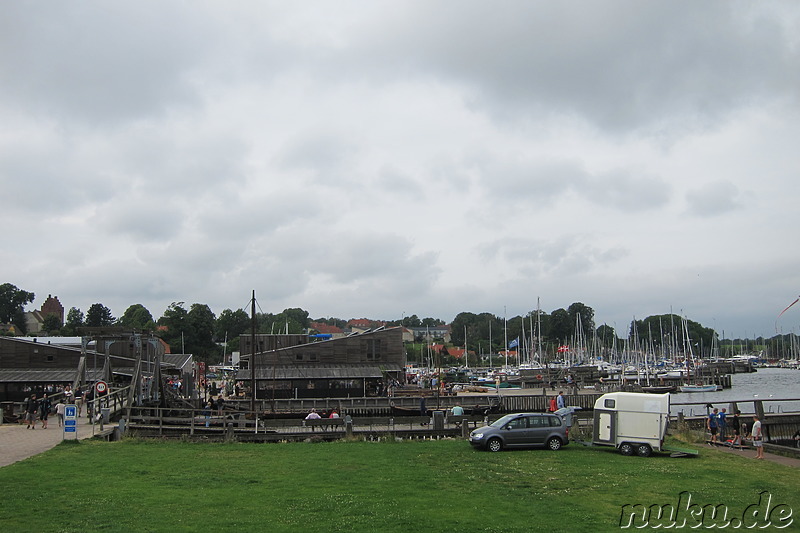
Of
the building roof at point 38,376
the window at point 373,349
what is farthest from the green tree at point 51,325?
the building roof at point 38,376

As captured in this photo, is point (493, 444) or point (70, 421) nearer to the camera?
point (493, 444)

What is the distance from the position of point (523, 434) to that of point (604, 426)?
12.1 feet

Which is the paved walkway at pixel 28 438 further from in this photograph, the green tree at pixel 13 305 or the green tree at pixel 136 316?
the green tree at pixel 13 305

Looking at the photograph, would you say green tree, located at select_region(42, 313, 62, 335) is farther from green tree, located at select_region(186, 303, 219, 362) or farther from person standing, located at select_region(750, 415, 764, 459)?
person standing, located at select_region(750, 415, 764, 459)

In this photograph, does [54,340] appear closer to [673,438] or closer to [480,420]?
[480,420]

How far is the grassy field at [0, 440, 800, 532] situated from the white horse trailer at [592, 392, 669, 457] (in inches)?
29.7

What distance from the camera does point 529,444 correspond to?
28703mm

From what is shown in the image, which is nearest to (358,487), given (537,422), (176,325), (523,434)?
(523,434)

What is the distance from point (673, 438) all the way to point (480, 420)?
12.0 metres

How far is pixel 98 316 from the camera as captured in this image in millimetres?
186000

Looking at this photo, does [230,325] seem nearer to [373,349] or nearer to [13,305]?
[13,305]

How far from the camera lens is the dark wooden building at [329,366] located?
64.7 m

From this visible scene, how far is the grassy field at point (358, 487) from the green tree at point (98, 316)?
171 metres

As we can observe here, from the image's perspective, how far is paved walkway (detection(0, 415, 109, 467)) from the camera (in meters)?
25.9
